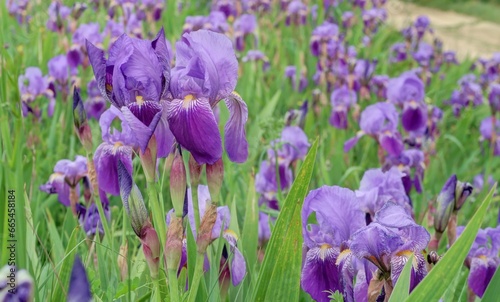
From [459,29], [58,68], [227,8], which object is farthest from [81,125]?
[459,29]

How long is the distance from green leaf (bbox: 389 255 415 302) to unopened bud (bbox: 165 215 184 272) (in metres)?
0.38

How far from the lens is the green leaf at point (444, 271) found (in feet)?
3.72

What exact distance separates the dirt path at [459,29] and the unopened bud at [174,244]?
764cm

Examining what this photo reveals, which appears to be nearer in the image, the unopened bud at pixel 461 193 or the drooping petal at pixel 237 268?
the drooping petal at pixel 237 268

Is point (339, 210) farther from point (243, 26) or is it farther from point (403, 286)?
point (243, 26)

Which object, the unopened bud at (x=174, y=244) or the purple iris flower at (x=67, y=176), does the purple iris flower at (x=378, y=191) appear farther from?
the purple iris flower at (x=67, y=176)

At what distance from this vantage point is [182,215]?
119 cm

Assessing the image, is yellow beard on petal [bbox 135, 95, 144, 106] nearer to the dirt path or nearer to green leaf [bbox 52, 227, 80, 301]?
green leaf [bbox 52, 227, 80, 301]

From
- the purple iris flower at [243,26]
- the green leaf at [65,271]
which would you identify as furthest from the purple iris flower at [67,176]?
the purple iris flower at [243,26]

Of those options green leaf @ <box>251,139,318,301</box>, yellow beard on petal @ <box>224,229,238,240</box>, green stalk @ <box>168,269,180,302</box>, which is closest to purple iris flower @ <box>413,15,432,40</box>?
yellow beard on petal @ <box>224,229,238,240</box>

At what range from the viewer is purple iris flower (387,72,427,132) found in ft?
11.1

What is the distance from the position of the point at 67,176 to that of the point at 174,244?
98 cm

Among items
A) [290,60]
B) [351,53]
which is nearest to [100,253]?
[351,53]

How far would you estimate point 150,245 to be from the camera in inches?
46.7
